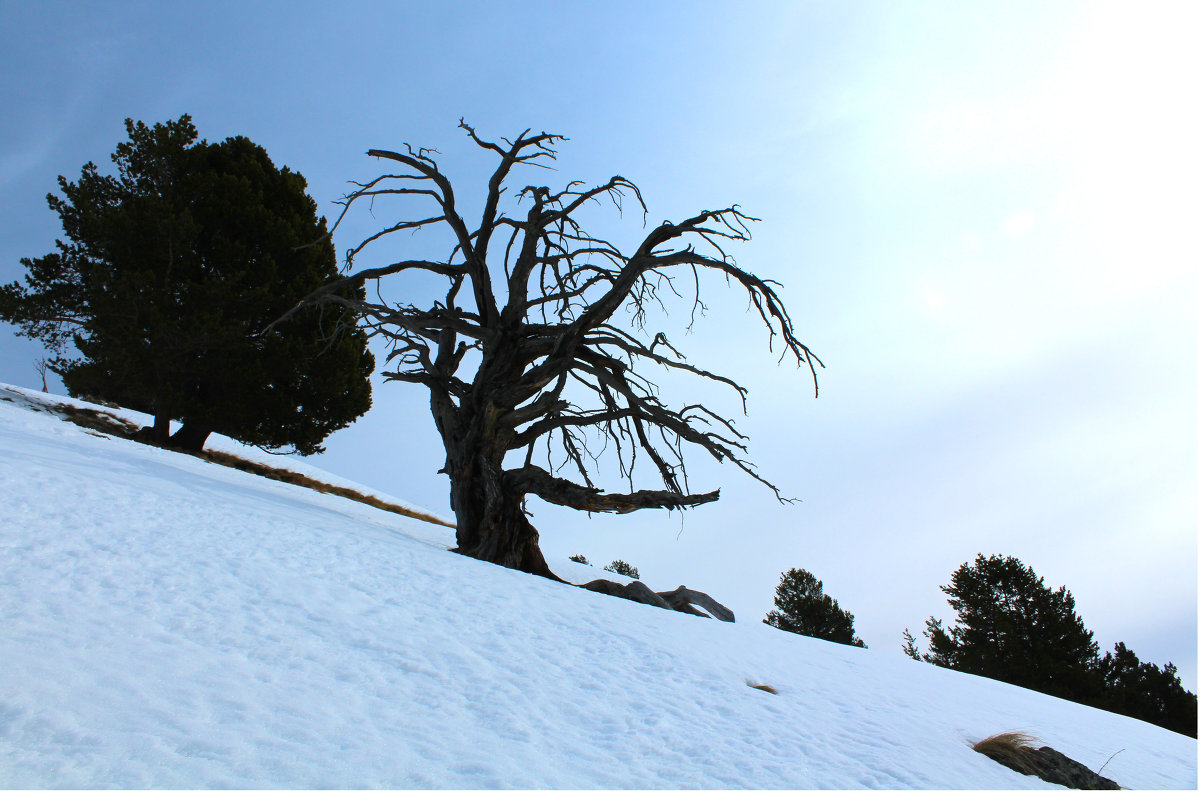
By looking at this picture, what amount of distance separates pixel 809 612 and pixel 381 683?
2559cm

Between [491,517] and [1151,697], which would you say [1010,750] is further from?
[1151,697]

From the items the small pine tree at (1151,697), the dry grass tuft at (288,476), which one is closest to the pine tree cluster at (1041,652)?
the small pine tree at (1151,697)

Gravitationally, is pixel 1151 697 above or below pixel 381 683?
above

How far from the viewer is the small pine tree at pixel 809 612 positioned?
25.6 metres

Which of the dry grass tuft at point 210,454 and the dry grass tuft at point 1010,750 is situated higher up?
the dry grass tuft at point 1010,750

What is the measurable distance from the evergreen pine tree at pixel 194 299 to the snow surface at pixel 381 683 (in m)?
10.4

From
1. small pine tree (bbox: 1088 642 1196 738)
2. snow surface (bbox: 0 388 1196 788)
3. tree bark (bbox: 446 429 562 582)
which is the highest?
small pine tree (bbox: 1088 642 1196 738)

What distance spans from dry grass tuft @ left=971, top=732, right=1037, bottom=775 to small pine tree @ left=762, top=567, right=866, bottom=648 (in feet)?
73.2

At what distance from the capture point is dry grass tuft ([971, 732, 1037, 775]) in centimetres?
395

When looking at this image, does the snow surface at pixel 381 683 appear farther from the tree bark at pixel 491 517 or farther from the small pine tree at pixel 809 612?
the small pine tree at pixel 809 612

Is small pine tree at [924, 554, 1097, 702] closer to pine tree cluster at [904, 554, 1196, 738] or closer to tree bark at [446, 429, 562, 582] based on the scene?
pine tree cluster at [904, 554, 1196, 738]

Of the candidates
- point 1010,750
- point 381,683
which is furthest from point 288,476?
point 1010,750

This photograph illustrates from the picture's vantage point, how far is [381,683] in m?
3.26

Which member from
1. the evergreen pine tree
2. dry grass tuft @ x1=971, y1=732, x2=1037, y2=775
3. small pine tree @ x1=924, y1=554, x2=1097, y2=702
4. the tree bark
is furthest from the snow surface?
small pine tree @ x1=924, y1=554, x2=1097, y2=702
